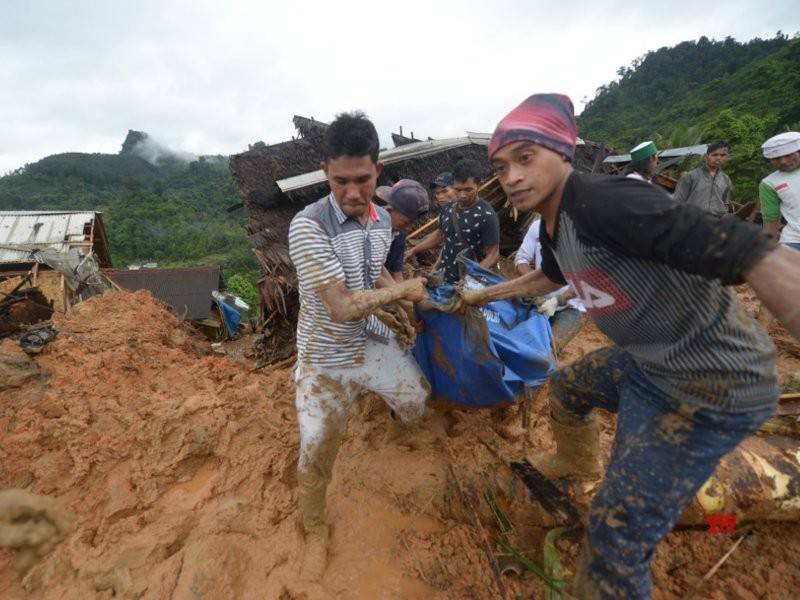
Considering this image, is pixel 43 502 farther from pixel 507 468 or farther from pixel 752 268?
pixel 752 268

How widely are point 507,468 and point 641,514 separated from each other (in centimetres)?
125

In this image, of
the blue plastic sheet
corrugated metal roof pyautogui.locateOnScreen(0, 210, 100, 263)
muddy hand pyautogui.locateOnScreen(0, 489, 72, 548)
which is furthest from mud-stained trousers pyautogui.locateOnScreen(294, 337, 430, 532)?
corrugated metal roof pyautogui.locateOnScreen(0, 210, 100, 263)

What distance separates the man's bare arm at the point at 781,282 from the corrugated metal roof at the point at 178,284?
610 inches

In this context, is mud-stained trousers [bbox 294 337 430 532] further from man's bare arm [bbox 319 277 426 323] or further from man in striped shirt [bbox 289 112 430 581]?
man's bare arm [bbox 319 277 426 323]

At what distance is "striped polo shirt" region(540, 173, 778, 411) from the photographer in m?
1.03

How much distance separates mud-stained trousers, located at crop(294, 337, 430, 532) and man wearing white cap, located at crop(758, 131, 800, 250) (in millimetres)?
3467

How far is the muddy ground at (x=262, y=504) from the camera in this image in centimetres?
201

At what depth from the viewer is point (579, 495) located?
2.27m

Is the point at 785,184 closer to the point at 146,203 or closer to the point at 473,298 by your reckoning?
the point at 473,298

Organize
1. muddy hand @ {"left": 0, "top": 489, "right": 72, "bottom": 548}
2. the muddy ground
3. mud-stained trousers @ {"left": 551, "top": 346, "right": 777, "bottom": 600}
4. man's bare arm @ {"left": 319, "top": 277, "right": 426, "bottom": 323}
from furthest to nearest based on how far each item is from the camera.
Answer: muddy hand @ {"left": 0, "top": 489, "right": 72, "bottom": 548} → the muddy ground → man's bare arm @ {"left": 319, "top": 277, "right": 426, "bottom": 323} → mud-stained trousers @ {"left": 551, "top": 346, "right": 777, "bottom": 600}

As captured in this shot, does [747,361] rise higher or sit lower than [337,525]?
higher

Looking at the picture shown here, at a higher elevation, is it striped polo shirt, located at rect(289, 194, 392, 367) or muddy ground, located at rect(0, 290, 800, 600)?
striped polo shirt, located at rect(289, 194, 392, 367)

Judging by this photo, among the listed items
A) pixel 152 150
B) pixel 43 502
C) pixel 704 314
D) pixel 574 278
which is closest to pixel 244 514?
pixel 43 502

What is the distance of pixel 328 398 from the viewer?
2.12 metres
